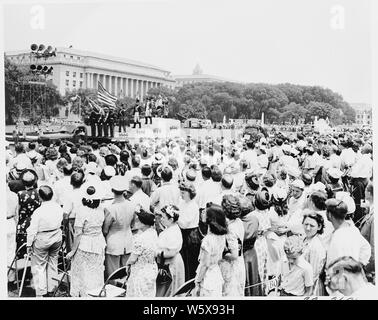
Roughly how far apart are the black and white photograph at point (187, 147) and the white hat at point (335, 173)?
1 cm

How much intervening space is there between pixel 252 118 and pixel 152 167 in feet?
4.06

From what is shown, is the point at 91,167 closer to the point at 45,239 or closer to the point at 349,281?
the point at 45,239

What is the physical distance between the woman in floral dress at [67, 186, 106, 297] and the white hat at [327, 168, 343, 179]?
7.81 ft

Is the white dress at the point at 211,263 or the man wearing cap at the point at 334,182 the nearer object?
the white dress at the point at 211,263

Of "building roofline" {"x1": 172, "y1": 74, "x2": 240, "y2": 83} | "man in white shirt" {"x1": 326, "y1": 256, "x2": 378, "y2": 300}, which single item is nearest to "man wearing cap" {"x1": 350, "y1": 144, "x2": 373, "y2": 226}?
"man in white shirt" {"x1": 326, "y1": 256, "x2": 378, "y2": 300}

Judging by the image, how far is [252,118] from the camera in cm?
548

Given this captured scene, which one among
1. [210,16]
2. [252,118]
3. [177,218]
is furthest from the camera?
[252,118]

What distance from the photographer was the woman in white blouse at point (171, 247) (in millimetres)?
4797

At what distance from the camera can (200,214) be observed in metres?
5.01

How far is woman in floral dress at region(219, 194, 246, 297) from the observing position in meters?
4.70

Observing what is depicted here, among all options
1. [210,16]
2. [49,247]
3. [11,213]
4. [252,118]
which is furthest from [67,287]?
[210,16]

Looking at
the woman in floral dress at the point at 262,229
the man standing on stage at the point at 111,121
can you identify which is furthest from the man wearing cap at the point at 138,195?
the woman in floral dress at the point at 262,229

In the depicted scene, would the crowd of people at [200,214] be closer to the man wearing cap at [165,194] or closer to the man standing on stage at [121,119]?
the man wearing cap at [165,194]

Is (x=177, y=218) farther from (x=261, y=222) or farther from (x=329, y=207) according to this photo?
(x=329, y=207)
